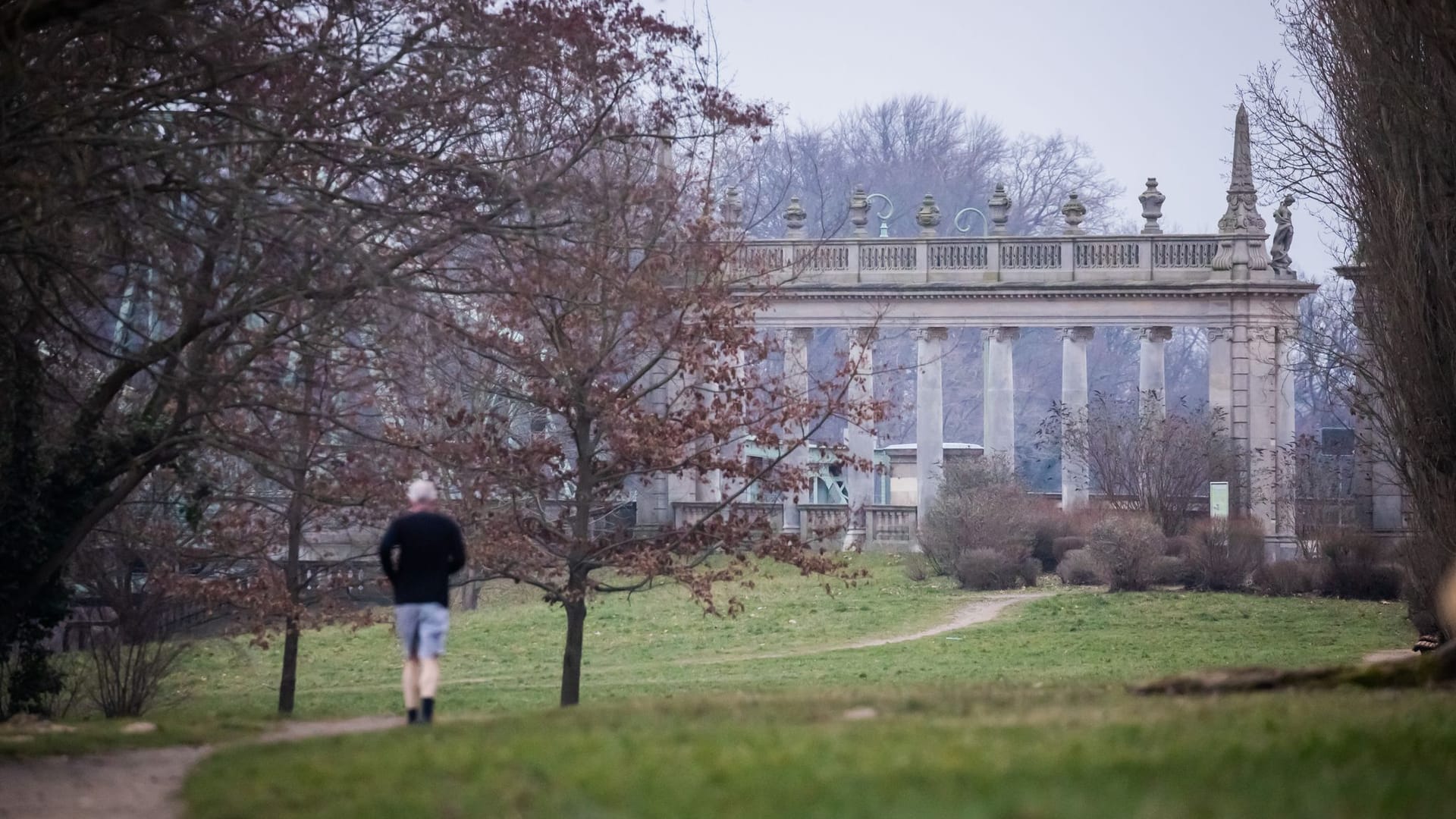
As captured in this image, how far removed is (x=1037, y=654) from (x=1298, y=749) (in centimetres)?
1723

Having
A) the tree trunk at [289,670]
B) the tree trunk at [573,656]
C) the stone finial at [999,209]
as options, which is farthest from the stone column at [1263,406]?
the tree trunk at [289,670]

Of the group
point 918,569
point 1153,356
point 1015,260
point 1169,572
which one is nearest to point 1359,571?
point 1169,572

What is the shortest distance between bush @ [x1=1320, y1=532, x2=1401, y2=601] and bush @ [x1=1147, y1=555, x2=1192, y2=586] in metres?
2.69

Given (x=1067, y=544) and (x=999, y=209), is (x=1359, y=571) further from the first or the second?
(x=999, y=209)

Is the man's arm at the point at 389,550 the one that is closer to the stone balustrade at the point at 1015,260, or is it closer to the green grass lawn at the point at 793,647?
the green grass lawn at the point at 793,647

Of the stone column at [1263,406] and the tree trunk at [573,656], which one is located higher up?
the stone column at [1263,406]

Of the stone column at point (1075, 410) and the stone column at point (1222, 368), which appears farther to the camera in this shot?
the stone column at point (1222, 368)

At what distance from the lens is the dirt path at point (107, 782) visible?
9680mm

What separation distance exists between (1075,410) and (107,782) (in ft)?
116

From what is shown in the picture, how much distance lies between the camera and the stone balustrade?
4438 cm

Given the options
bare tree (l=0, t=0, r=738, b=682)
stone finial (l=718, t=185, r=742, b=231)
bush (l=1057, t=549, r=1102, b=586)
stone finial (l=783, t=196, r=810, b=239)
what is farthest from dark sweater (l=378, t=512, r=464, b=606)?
stone finial (l=783, t=196, r=810, b=239)

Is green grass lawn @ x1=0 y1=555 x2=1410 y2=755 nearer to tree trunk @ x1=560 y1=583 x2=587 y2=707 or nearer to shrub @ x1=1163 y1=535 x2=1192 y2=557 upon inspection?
tree trunk @ x1=560 y1=583 x2=587 y2=707

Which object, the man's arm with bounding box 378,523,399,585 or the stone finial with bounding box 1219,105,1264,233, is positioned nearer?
the man's arm with bounding box 378,523,399,585

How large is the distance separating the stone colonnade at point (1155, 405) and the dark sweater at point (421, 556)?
29.3 meters
